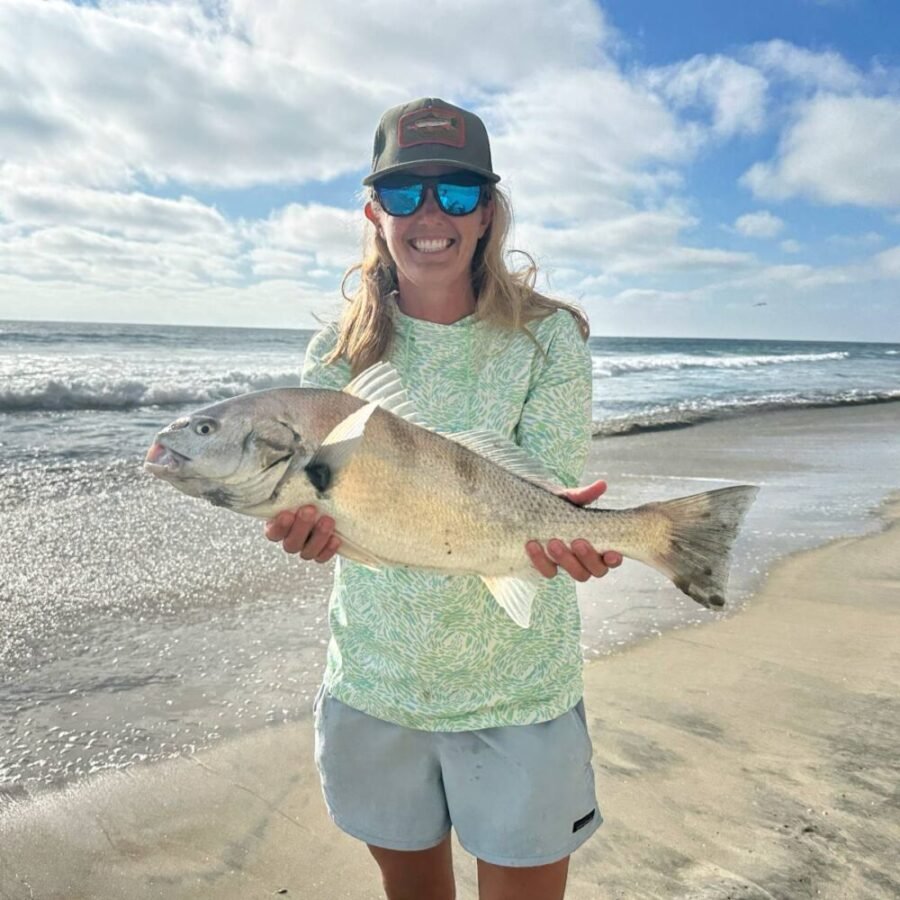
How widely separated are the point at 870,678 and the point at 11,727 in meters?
4.93

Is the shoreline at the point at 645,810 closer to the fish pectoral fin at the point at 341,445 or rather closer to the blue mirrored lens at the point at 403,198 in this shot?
the fish pectoral fin at the point at 341,445

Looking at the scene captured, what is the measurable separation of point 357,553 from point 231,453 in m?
0.45

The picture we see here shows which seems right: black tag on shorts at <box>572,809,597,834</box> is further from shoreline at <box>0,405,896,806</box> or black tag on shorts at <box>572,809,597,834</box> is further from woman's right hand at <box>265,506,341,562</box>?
shoreline at <box>0,405,896,806</box>

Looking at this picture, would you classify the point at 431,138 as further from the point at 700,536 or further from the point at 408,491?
the point at 700,536

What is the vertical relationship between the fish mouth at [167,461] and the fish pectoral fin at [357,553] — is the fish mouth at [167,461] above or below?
above

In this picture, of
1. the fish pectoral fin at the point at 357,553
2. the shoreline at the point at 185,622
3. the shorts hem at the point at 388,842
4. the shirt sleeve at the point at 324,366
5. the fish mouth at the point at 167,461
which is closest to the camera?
the fish mouth at the point at 167,461

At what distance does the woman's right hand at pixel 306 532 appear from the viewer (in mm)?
2166

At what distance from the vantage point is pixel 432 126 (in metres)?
2.56

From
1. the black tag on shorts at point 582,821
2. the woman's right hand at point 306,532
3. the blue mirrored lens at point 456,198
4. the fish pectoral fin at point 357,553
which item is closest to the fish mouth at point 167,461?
the woman's right hand at point 306,532

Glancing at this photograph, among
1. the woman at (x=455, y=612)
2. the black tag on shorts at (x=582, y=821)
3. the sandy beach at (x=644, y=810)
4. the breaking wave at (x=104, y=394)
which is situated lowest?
the breaking wave at (x=104, y=394)

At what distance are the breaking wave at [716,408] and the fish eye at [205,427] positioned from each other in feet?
46.9

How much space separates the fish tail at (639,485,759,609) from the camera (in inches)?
94.0

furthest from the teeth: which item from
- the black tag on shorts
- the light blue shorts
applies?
the black tag on shorts

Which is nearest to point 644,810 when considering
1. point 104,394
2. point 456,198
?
point 456,198
